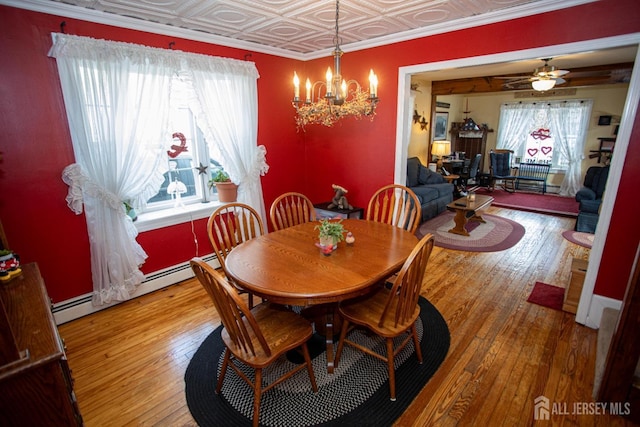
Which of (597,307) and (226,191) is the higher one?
(226,191)

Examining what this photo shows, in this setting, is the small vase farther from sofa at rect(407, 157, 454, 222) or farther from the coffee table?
sofa at rect(407, 157, 454, 222)

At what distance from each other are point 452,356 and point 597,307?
133 cm

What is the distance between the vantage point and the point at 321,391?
191 centimetres

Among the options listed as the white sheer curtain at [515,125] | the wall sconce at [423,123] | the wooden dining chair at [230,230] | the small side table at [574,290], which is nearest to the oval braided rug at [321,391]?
the wooden dining chair at [230,230]

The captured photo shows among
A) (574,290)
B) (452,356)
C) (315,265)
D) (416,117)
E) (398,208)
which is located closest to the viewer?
(315,265)

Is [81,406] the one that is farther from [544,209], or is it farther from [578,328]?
[544,209]

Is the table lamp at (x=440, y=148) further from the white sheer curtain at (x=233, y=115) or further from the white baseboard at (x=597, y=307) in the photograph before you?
the white baseboard at (x=597, y=307)

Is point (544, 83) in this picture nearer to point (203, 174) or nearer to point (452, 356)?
point (452, 356)

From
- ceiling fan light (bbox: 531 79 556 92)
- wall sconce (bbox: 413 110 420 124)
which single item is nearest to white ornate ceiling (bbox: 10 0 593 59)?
ceiling fan light (bbox: 531 79 556 92)

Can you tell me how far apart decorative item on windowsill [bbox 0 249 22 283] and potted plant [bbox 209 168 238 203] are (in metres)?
1.85

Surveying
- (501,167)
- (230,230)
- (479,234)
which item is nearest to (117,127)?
(230,230)

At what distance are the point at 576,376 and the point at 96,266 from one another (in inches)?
145

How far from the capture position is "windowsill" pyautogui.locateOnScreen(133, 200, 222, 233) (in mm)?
3010

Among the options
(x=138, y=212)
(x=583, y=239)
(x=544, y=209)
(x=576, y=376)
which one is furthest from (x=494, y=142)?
(x=138, y=212)
